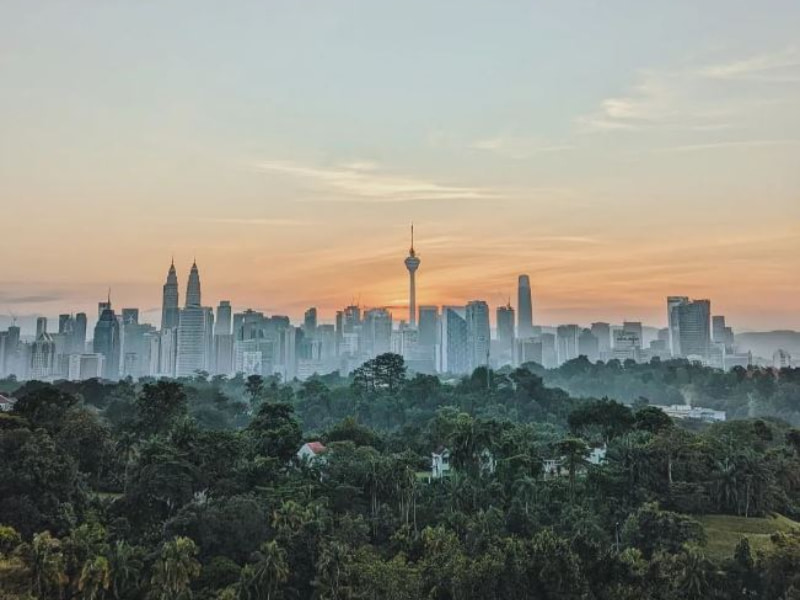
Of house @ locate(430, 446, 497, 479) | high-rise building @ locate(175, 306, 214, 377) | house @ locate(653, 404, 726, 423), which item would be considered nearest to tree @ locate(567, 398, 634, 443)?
house @ locate(430, 446, 497, 479)

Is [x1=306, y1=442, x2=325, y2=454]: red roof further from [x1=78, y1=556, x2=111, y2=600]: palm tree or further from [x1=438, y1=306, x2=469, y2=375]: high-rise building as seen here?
[x1=438, y1=306, x2=469, y2=375]: high-rise building

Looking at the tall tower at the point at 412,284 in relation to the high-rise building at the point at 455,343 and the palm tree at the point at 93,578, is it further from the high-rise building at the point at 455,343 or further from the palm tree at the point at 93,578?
the palm tree at the point at 93,578

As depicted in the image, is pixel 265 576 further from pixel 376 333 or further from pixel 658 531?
pixel 376 333

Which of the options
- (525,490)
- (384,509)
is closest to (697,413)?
(525,490)

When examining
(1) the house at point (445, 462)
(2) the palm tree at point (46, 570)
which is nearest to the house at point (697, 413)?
→ (1) the house at point (445, 462)

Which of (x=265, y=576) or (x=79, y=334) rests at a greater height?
(x=79, y=334)

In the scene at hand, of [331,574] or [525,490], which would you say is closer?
[331,574]

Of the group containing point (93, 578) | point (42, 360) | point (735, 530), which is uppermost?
point (42, 360)

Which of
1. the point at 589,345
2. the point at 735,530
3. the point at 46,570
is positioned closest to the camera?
the point at 46,570
